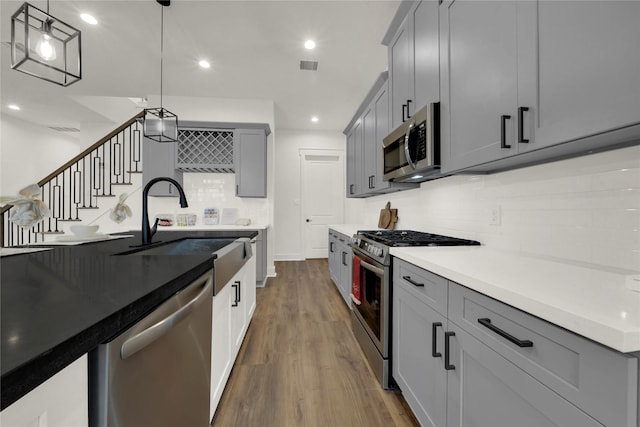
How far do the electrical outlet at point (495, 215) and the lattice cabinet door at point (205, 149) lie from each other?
11.6 ft

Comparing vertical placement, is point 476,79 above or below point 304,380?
above

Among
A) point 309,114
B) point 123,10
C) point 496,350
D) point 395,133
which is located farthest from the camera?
point 309,114

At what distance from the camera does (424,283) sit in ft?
4.04

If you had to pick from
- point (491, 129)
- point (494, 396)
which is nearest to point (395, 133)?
point (491, 129)

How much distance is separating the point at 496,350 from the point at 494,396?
0.50 feet

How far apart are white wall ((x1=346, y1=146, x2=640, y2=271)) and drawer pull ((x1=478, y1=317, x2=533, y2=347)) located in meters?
0.60

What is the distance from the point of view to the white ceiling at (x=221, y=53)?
241 cm

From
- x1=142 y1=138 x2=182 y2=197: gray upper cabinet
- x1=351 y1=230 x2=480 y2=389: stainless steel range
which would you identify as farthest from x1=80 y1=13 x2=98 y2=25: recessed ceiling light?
x1=351 y1=230 x2=480 y2=389: stainless steel range

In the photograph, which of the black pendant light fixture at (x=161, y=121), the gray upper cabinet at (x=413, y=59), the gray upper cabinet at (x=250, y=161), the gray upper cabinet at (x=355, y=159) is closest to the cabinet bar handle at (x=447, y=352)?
the gray upper cabinet at (x=413, y=59)

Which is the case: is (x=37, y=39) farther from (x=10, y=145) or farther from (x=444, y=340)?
(x=10, y=145)

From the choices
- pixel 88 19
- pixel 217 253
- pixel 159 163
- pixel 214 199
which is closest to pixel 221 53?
pixel 88 19

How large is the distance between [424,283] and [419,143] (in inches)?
37.6

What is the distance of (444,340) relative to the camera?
3.51 ft

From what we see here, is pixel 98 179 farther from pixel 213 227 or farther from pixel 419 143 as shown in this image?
pixel 419 143
